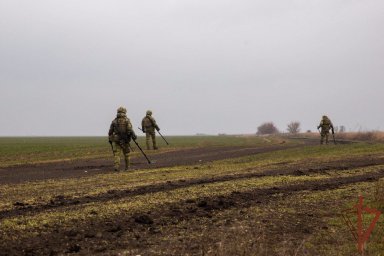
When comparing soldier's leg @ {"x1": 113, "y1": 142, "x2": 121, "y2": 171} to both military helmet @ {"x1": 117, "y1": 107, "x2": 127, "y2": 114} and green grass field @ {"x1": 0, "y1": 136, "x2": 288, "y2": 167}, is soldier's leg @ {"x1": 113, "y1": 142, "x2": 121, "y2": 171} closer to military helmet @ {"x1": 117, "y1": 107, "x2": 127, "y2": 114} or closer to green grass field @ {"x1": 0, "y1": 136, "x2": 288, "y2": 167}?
military helmet @ {"x1": 117, "y1": 107, "x2": 127, "y2": 114}

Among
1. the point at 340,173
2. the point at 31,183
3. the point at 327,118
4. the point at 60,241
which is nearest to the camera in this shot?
the point at 60,241

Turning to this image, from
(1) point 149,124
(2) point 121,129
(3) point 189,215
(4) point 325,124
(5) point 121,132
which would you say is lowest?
(3) point 189,215

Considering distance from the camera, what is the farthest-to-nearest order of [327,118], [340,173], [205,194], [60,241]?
A: [327,118]
[340,173]
[205,194]
[60,241]

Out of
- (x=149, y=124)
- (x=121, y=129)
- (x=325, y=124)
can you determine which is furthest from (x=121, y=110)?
(x=325, y=124)

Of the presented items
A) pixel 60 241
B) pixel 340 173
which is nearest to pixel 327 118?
pixel 340 173

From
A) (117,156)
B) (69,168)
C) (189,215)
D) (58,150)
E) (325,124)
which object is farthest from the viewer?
(58,150)

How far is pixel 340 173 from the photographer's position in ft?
47.5

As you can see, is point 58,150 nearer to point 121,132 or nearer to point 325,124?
point 121,132

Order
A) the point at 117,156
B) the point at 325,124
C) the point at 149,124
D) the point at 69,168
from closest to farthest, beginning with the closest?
the point at 117,156 < the point at 69,168 < the point at 149,124 < the point at 325,124

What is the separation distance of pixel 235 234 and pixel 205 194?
3.55m

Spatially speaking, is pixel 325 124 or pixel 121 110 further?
pixel 325 124

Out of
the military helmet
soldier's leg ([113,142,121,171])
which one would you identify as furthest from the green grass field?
the military helmet

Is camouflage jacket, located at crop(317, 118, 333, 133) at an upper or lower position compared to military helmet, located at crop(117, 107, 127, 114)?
lower

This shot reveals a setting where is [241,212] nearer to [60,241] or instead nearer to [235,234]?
[235,234]
